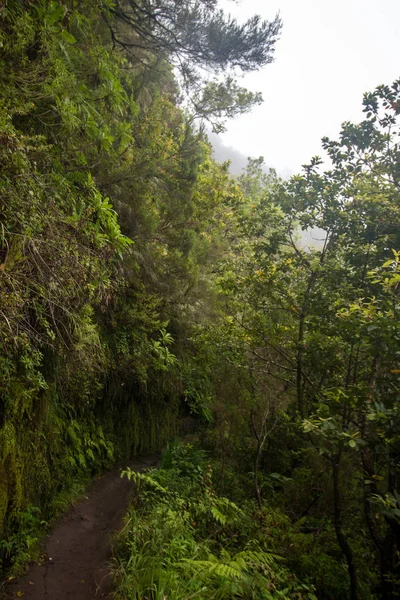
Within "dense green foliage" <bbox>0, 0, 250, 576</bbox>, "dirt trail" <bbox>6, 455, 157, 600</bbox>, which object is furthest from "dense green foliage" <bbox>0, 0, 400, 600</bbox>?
"dirt trail" <bbox>6, 455, 157, 600</bbox>

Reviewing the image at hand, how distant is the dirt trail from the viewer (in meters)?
3.91

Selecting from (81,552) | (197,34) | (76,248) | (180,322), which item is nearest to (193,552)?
(81,552)

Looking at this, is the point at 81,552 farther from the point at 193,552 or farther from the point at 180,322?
the point at 180,322

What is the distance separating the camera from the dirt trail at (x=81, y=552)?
3.91 metres

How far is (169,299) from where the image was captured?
822cm

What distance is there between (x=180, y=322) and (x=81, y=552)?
17.0 ft

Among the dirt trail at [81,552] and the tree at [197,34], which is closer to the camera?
the dirt trail at [81,552]

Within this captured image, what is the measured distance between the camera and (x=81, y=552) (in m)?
4.71

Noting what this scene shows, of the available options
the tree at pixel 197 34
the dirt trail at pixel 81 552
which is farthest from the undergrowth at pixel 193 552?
the tree at pixel 197 34

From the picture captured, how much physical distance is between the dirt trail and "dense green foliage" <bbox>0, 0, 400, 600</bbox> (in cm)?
30

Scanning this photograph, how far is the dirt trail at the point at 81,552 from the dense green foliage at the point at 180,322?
305mm

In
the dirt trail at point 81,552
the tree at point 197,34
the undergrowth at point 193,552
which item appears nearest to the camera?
the undergrowth at point 193,552

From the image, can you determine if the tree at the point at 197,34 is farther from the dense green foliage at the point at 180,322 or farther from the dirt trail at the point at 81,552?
the dirt trail at the point at 81,552

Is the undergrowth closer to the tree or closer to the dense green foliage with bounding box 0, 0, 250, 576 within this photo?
the dense green foliage with bounding box 0, 0, 250, 576
